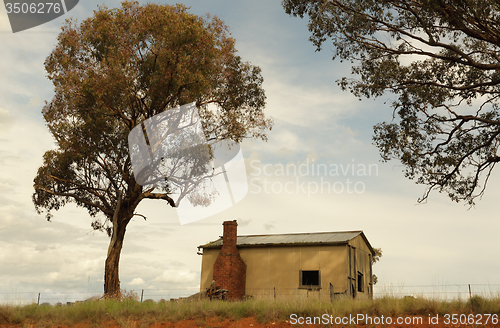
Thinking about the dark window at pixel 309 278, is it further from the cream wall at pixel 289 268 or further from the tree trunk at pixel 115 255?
the tree trunk at pixel 115 255

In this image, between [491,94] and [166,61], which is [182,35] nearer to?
[166,61]

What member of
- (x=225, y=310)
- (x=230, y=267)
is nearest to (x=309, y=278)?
(x=230, y=267)

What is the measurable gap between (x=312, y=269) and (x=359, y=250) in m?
3.80

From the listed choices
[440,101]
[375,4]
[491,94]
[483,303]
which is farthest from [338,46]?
[483,303]

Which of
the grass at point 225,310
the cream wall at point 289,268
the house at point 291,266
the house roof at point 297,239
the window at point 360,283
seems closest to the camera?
the grass at point 225,310

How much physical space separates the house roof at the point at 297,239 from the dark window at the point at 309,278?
1579mm

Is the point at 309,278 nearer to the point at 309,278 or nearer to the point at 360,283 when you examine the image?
the point at 309,278

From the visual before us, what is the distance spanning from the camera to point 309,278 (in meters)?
23.7

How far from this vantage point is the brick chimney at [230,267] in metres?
23.9

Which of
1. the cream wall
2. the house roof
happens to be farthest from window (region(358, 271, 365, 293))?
the cream wall

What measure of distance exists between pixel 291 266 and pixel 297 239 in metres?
1.97

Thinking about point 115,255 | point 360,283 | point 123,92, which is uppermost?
point 123,92

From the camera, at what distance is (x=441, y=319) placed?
38.1 feet

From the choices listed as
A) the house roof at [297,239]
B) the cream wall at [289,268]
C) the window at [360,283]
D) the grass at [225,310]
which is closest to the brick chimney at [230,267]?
the cream wall at [289,268]
